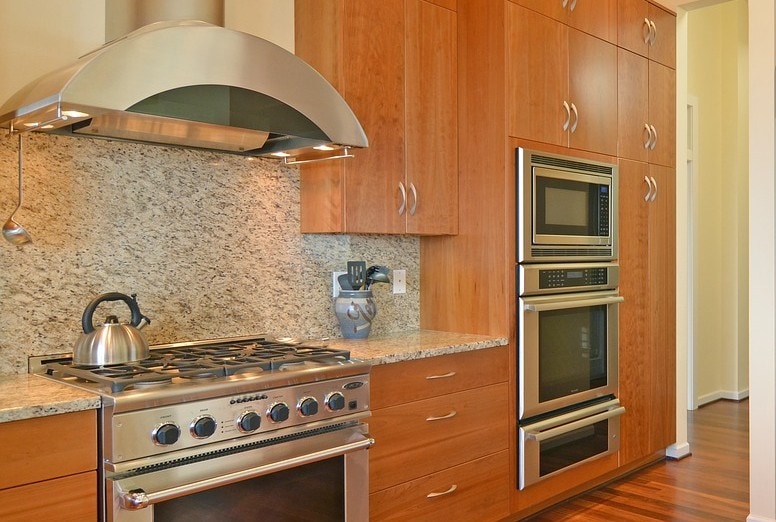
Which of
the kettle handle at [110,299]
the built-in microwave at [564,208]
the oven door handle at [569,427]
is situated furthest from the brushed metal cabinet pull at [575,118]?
the kettle handle at [110,299]

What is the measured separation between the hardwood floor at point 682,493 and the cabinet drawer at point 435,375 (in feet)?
2.74

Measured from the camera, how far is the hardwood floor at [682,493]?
132 inches

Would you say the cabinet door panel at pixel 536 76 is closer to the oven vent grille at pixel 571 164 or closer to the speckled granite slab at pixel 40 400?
the oven vent grille at pixel 571 164

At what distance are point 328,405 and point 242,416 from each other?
325 millimetres

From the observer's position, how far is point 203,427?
6.30 feet

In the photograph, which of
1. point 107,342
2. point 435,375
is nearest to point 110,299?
point 107,342

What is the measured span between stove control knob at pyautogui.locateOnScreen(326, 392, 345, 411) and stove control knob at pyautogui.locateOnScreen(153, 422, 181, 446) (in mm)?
523

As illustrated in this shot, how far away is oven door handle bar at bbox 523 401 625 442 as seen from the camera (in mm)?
3145

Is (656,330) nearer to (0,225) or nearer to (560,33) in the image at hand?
(560,33)

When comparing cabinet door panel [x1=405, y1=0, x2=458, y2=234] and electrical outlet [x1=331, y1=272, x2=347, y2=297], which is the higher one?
cabinet door panel [x1=405, y1=0, x2=458, y2=234]

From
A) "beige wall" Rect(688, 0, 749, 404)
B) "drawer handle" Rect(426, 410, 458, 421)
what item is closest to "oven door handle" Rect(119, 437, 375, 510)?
"drawer handle" Rect(426, 410, 458, 421)

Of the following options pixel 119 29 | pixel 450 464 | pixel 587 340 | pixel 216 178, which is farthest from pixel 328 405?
pixel 587 340

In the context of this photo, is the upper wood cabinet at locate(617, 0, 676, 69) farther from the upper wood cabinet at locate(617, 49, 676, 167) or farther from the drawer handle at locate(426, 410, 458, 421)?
the drawer handle at locate(426, 410, 458, 421)

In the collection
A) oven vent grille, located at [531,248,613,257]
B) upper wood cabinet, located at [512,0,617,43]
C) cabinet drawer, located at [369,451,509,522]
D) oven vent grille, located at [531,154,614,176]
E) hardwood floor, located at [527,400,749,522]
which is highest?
upper wood cabinet, located at [512,0,617,43]
